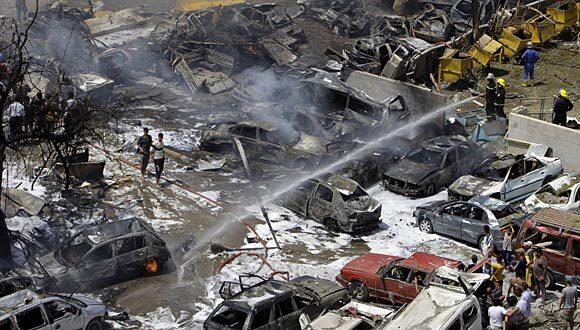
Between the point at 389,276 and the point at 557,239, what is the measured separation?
3.38 meters

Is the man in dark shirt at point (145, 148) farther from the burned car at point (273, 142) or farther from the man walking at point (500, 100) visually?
the man walking at point (500, 100)

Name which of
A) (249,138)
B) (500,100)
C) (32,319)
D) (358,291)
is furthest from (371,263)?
(500,100)

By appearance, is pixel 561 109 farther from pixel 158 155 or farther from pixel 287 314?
pixel 287 314

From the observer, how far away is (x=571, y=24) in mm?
32438

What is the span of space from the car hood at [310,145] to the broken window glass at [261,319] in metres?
9.29

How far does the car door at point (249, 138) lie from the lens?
73.2 ft

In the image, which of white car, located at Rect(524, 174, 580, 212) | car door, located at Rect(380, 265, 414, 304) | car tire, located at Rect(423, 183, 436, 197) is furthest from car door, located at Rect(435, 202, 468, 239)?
car door, located at Rect(380, 265, 414, 304)

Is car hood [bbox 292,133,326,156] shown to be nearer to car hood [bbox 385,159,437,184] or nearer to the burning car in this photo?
car hood [bbox 385,159,437,184]

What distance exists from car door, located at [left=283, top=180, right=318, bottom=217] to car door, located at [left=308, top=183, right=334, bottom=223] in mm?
123

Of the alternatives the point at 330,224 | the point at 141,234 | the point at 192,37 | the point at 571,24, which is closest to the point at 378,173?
the point at 330,224

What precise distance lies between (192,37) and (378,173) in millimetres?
11871

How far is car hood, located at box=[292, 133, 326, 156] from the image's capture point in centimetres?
2226

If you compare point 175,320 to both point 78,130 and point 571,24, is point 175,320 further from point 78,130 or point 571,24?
point 571,24

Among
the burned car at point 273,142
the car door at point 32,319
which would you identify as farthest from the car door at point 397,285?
the burned car at point 273,142
